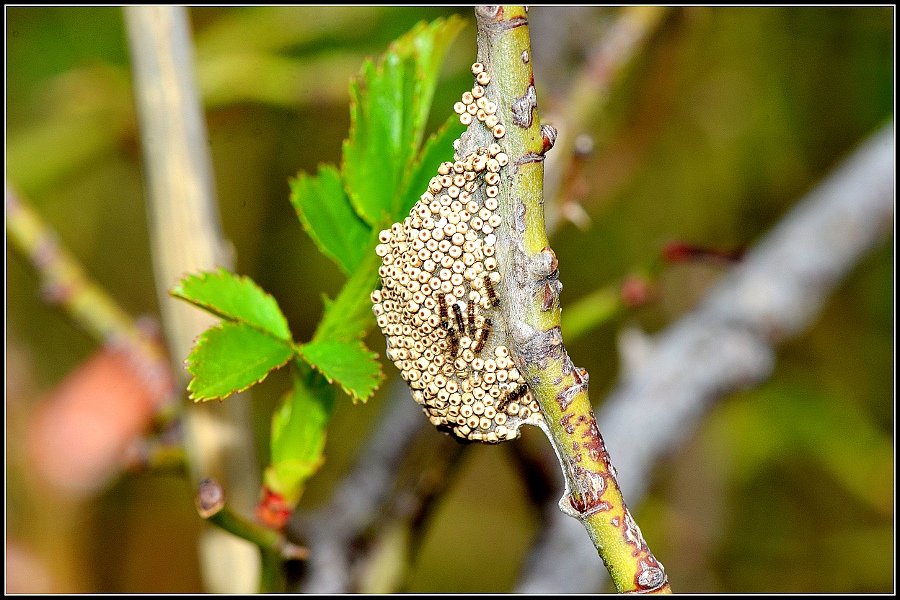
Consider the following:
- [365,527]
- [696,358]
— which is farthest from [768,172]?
[365,527]

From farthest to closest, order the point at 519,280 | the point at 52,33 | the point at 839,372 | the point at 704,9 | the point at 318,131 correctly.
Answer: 1. the point at 839,372
2. the point at 318,131
3. the point at 52,33
4. the point at 704,9
5. the point at 519,280

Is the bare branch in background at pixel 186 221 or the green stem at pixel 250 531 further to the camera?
the bare branch in background at pixel 186 221

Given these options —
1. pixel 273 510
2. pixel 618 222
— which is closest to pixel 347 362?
pixel 273 510

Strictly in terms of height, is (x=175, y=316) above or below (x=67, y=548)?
above

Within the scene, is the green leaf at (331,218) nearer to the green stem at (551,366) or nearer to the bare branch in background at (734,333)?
the green stem at (551,366)

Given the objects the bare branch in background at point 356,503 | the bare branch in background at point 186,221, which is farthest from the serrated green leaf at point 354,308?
the bare branch in background at point 356,503

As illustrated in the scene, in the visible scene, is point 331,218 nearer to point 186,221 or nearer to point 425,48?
point 425,48

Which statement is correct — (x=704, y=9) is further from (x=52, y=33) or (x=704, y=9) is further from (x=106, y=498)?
(x=106, y=498)
